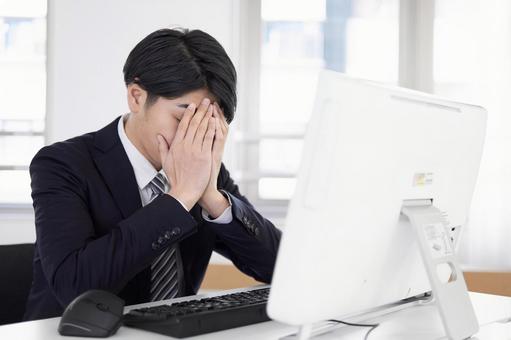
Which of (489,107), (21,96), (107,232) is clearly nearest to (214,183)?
(107,232)

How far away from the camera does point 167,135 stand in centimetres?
149

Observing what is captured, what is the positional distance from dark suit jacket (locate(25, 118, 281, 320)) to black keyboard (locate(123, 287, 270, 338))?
17 cm

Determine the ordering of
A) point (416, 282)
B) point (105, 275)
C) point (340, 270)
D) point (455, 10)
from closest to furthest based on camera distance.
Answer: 1. point (340, 270)
2. point (416, 282)
3. point (105, 275)
4. point (455, 10)

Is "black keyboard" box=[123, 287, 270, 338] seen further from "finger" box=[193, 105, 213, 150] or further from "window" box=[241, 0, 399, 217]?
"window" box=[241, 0, 399, 217]

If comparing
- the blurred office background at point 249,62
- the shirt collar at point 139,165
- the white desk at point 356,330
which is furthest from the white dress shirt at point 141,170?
the blurred office background at point 249,62

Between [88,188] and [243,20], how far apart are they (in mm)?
2027

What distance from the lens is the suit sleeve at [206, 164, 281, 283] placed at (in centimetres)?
152

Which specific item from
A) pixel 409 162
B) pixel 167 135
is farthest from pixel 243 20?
pixel 409 162

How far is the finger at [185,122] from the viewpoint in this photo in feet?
4.76

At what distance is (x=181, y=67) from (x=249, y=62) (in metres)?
1.90

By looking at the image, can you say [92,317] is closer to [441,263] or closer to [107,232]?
[107,232]

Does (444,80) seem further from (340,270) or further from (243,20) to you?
(340,270)

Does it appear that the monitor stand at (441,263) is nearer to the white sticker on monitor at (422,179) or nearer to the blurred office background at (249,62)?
the white sticker on monitor at (422,179)

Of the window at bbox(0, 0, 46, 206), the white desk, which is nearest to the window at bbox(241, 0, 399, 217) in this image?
the window at bbox(0, 0, 46, 206)
